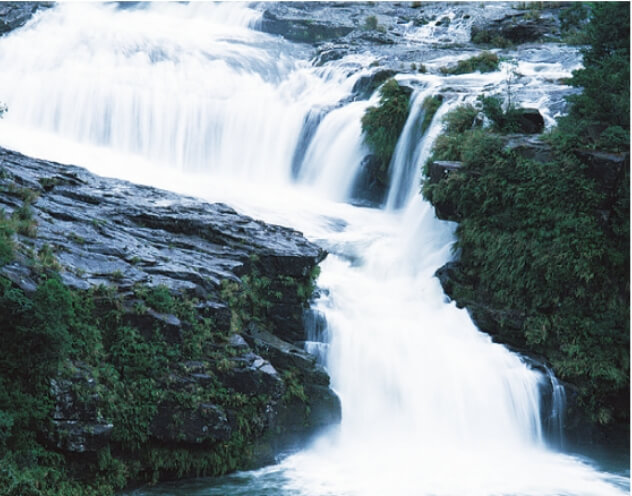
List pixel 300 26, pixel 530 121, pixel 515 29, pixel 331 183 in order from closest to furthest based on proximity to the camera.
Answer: pixel 530 121
pixel 331 183
pixel 515 29
pixel 300 26

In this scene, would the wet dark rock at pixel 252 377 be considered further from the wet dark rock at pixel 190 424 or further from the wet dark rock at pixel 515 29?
the wet dark rock at pixel 515 29

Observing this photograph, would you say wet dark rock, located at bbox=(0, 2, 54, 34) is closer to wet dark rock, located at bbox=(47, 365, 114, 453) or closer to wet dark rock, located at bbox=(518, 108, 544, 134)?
wet dark rock, located at bbox=(518, 108, 544, 134)

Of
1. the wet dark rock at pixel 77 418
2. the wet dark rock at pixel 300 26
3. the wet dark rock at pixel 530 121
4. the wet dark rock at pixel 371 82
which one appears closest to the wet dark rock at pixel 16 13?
the wet dark rock at pixel 300 26

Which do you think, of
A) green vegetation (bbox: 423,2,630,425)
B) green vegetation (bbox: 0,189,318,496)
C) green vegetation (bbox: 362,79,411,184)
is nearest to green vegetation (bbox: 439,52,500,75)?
green vegetation (bbox: 362,79,411,184)

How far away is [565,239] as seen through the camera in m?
13.4

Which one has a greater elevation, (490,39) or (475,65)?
(490,39)

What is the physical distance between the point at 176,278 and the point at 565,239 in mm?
7169

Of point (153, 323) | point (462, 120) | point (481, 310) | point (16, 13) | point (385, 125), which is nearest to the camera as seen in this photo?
point (153, 323)

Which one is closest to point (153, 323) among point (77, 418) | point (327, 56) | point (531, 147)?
point (77, 418)

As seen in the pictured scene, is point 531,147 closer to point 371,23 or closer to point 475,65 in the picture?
point 475,65

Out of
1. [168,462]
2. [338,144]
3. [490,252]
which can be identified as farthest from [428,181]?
[168,462]

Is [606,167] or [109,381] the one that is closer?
[109,381]

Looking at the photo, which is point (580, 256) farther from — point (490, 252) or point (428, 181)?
point (428, 181)

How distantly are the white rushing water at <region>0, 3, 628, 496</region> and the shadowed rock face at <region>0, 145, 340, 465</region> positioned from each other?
742mm
